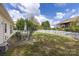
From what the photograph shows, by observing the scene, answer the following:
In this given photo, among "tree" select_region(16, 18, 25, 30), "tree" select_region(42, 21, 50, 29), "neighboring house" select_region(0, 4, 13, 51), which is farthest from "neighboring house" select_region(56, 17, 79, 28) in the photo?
"neighboring house" select_region(0, 4, 13, 51)

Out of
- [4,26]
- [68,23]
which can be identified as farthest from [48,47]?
[4,26]

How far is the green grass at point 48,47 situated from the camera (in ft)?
10.2

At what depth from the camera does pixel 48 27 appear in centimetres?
314

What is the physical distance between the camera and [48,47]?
10.2ft

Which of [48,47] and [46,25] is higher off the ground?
[46,25]

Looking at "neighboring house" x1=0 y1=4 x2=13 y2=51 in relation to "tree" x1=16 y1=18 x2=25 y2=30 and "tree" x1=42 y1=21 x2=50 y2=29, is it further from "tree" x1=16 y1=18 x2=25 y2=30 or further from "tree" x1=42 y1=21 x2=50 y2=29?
"tree" x1=42 y1=21 x2=50 y2=29

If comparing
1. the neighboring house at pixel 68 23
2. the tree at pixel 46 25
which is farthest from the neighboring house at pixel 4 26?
the neighboring house at pixel 68 23

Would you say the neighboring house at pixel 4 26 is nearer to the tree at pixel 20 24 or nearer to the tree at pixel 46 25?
the tree at pixel 20 24

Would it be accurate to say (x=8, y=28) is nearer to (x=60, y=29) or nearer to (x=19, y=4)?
(x=19, y=4)

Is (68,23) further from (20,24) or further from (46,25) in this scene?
(20,24)

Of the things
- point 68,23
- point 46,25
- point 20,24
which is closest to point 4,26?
point 20,24

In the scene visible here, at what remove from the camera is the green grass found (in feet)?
10.2

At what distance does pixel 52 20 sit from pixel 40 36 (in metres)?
0.27

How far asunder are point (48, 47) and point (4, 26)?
25.4 inches
